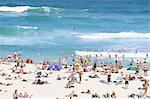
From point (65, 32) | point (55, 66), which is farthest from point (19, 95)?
point (65, 32)

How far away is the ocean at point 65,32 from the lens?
49.6 metres

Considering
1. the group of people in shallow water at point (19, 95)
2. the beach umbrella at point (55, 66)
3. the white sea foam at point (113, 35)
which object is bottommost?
the group of people in shallow water at point (19, 95)

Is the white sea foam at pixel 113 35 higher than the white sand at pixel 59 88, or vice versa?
the white sea foam at pixel 113 35

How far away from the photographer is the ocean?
→ 49.6 meters

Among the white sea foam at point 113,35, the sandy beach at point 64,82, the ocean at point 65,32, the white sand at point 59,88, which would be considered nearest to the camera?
the white sand at point 59,88

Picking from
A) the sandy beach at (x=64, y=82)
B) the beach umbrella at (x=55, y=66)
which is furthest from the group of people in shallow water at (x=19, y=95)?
the beach umbrella at (x=55, y=66)

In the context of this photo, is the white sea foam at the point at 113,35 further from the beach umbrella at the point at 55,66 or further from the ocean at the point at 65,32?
the beach umbrella at the point at 55,66

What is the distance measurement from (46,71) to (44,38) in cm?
1654

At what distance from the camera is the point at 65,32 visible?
59.1m

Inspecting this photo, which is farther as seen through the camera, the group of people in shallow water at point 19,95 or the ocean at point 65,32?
the ocean at point 65,32

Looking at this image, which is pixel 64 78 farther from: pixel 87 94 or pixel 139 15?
pixel 139 15

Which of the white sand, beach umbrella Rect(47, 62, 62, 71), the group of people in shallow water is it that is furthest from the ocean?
the group of people in shallow water

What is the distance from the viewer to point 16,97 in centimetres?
3120

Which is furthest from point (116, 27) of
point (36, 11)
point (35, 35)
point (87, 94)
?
point (87, 94)
